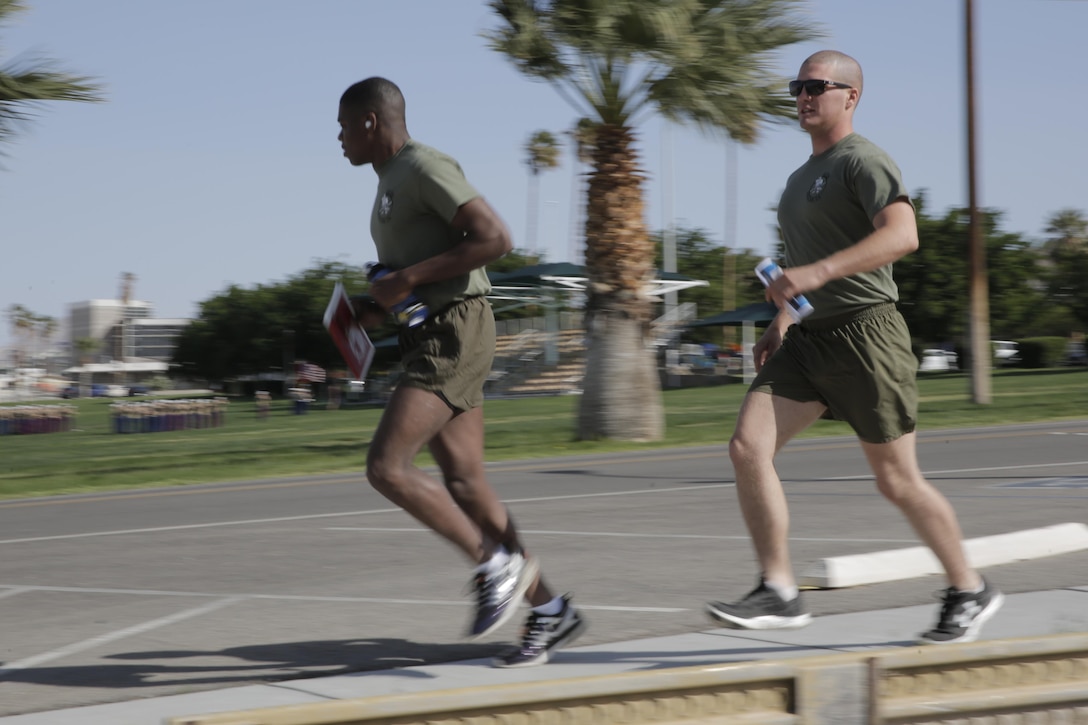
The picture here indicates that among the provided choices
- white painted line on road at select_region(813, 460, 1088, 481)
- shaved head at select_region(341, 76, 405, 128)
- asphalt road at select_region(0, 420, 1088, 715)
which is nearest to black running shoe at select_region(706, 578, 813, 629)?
asphalt road at select_region(0, 420, 1088, 715)

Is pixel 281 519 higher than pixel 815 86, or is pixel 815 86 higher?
pixel 815 86

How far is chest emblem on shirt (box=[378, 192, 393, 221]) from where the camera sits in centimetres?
443

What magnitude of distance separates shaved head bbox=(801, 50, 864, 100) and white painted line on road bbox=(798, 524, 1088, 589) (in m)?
2.19

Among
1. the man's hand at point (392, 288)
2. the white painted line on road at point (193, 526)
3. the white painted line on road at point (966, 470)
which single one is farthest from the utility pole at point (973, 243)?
the man's hand at point (392, 288)

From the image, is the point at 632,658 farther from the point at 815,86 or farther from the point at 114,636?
the point at 114,636

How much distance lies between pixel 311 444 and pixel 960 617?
1871cm

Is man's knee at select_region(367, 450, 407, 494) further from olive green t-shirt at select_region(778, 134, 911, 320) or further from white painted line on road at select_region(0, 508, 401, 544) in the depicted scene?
white painted line on road at select_region(0, 508, 401, 544)

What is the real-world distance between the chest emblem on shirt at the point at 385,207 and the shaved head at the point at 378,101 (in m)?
0.25

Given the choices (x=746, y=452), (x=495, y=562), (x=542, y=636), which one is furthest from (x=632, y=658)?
(x=746, y=452)

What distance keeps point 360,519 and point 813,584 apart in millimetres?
4587

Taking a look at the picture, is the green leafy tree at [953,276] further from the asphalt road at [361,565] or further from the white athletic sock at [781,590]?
the white athletic sock at [781,590]

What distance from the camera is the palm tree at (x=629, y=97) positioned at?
56.4 ft

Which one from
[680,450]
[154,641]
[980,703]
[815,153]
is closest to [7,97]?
[680,450]

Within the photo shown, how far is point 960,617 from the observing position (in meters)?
4.46
